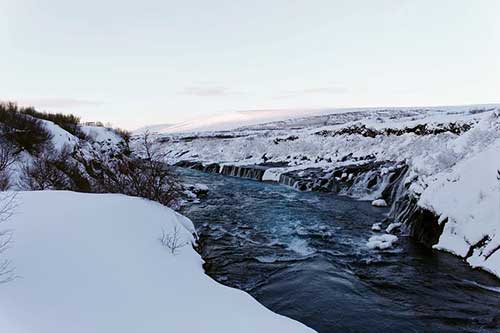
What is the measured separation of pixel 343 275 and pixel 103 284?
5983 millimetres

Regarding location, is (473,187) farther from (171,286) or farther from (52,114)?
(52,114)

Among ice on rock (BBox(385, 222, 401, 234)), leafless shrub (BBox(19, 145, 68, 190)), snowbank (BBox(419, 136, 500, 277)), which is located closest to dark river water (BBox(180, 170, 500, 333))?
snowbank (BBox(419, 136, 500, 277))

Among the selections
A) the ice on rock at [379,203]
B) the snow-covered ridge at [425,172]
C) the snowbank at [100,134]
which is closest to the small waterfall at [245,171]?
the snow-covered ridge at [425,172]

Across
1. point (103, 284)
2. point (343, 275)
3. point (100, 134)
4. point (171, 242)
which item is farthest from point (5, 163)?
point (100, 134)

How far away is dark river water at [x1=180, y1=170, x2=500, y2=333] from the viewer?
6.77 metres

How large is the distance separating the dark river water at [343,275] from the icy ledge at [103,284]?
179 centimetres

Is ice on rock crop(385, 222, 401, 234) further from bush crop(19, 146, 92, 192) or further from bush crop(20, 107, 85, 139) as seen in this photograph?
bush crop(20, 107, 85, 139)

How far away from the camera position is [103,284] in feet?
17.7

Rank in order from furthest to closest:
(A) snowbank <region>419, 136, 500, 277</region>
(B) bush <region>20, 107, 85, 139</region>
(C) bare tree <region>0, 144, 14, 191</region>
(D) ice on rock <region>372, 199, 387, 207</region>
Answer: (B) bush <region>20, 107, 85, 139</region> < (D) ice on rock <region>372, 199, 387, 207</region> < (C) bare tree <region>0, 144, 14, 191</region> < (A) snowbank <region>419, 136, 500, 277</region>

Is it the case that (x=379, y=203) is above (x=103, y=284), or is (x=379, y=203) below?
below

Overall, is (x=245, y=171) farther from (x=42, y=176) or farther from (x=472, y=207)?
(x=472, y=207)

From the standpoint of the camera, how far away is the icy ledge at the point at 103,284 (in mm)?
4430

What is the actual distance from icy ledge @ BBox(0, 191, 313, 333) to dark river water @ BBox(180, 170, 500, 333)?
179 cm

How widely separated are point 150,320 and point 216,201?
14401mm
